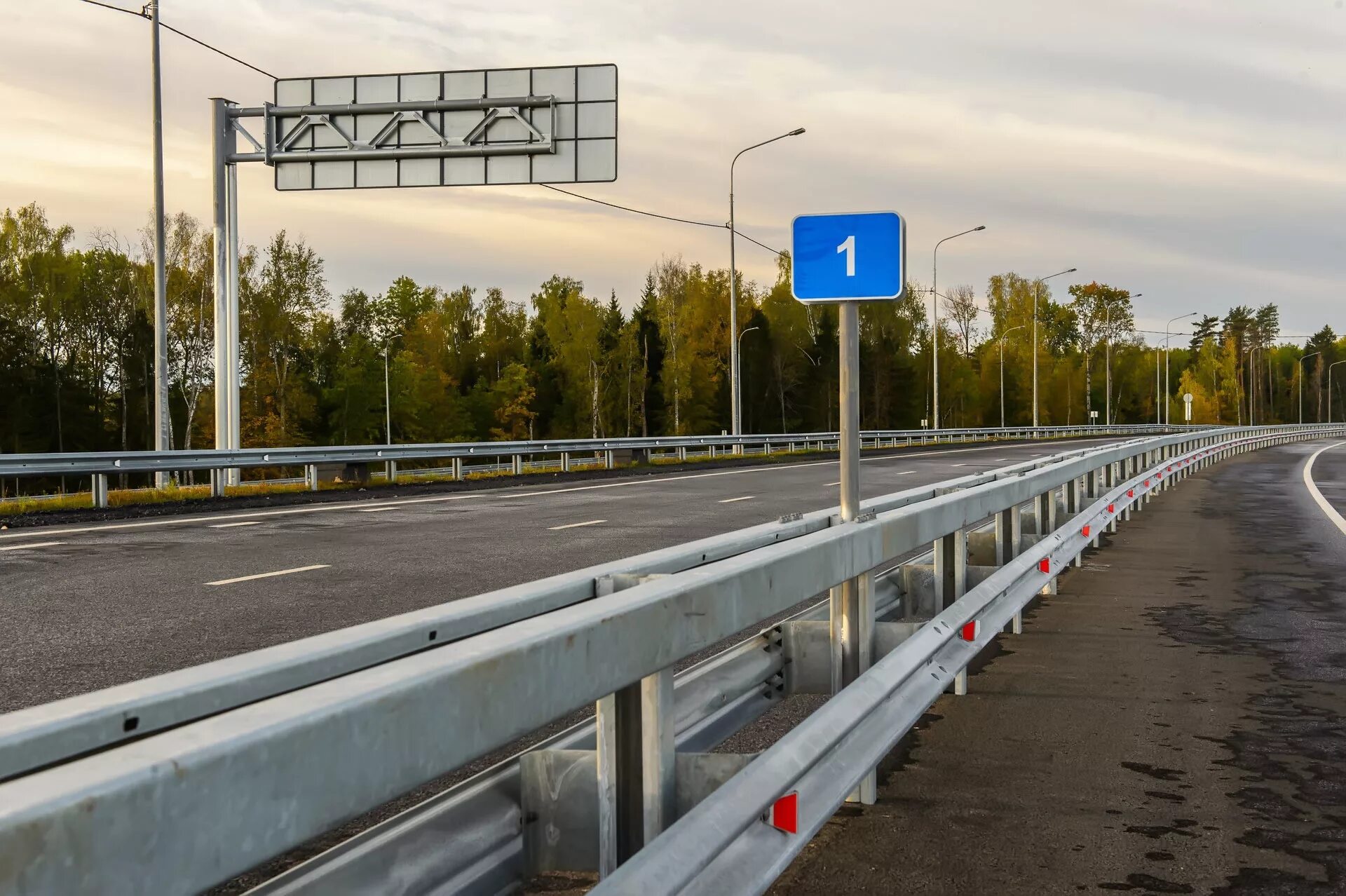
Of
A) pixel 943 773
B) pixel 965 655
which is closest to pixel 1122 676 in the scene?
pixel 965 655

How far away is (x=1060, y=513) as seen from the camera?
12758 millimetres

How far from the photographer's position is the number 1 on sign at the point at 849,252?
6.52 metres

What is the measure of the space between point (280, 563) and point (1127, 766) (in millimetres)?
8909

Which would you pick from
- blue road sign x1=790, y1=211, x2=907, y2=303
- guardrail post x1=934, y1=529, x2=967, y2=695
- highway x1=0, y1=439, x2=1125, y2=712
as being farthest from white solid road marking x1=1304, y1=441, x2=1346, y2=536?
blue road sign x1=790, y1=211, x2=907, y2=303

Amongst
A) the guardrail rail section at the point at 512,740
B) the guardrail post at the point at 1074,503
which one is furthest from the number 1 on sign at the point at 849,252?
the guardrail post at the point at 1074,503

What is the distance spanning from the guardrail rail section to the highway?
13.1 ft

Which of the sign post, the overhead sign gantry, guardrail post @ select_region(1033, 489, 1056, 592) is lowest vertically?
guardrail post @ select_region(1033, 489, 1056, 592)

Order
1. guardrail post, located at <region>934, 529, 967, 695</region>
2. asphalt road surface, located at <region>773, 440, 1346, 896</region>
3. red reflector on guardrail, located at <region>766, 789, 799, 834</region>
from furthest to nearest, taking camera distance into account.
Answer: guardrail post, located at <region>934, 529, 967, 695</region> → asphalt road surface, located at <region>773, 440, 1346, 896</region> → red reflector on guardrail, located at <region>766, 789, 799, 834</region>

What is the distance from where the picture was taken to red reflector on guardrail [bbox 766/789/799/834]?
3510 millimetres

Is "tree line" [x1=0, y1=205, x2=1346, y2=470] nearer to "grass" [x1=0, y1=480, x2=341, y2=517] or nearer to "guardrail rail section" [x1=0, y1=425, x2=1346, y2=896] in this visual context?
"grass" [x1=0, y1=480, x2=341, y2=517]

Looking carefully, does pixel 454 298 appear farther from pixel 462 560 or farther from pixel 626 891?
pixel 626 891

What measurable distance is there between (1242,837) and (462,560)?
894cm

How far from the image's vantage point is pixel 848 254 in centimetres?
654

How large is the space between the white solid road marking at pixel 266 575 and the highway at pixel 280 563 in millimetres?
45
